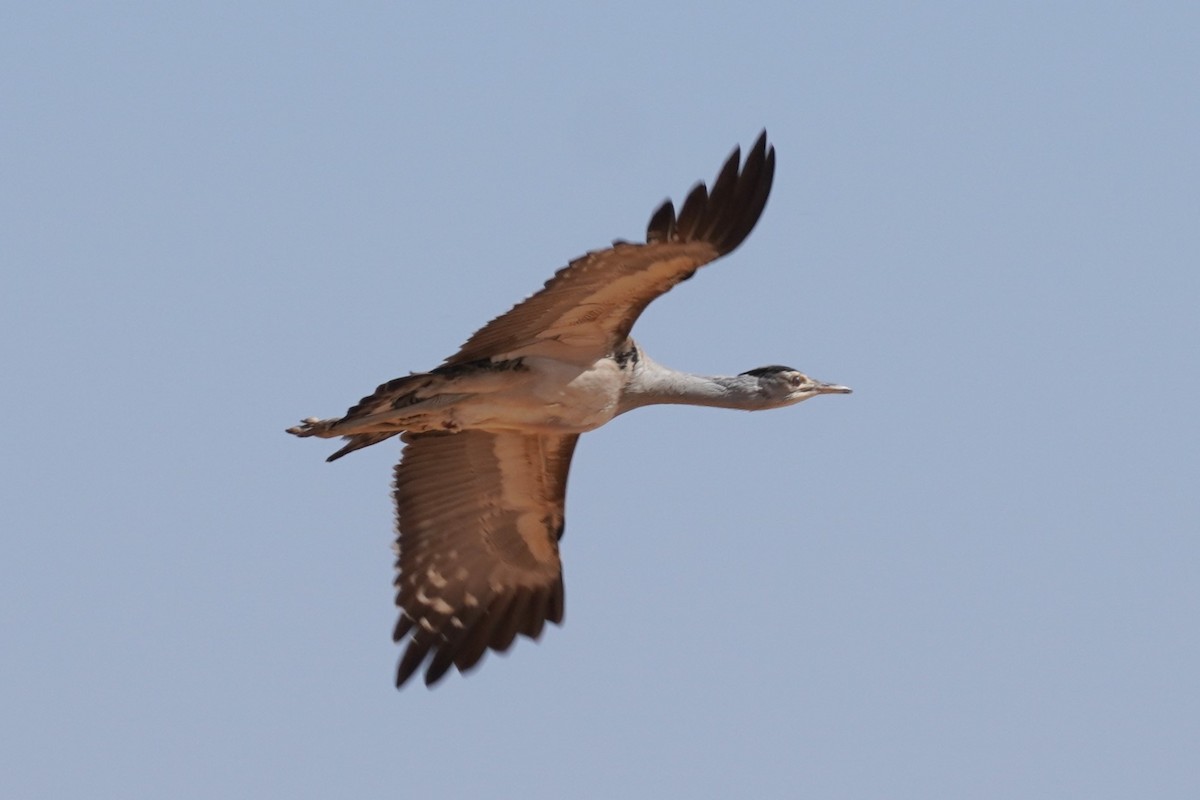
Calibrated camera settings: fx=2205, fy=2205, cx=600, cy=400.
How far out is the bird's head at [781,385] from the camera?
1595 cm

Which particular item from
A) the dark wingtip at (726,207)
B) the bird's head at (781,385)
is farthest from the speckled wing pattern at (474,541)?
the dark wingtip at (726,207)

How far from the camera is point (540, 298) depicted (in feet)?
47.1

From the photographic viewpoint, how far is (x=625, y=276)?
556 inches

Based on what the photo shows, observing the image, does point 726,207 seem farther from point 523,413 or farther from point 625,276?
point 523,413

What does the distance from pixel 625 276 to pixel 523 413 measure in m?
1.55

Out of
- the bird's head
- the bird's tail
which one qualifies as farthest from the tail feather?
the bird's head

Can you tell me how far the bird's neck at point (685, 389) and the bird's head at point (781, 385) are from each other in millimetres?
45

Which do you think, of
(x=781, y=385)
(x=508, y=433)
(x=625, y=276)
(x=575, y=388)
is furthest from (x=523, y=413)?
(x=781, y=385)

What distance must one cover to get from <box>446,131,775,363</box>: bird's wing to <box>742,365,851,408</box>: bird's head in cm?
145

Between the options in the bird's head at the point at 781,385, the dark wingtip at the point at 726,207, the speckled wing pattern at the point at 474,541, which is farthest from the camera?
the speckled wing pattern at the point at 474,541

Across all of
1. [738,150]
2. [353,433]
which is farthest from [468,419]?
[738,150]

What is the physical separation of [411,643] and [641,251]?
449 cm

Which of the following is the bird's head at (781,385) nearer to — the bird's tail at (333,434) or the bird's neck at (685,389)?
the bird's neck at (685,389)

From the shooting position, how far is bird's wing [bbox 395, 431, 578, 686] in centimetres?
1658
